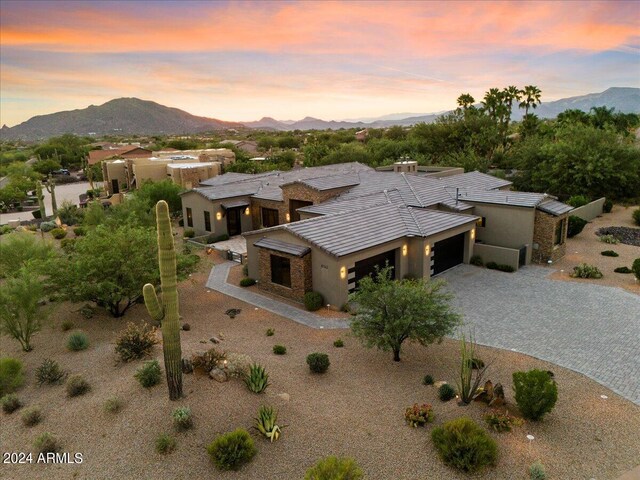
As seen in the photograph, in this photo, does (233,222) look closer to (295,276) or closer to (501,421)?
(295,276)

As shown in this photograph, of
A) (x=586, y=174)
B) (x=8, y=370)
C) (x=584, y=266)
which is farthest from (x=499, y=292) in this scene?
(x=586, y=174)

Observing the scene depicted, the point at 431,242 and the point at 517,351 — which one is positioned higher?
the point at 431,242

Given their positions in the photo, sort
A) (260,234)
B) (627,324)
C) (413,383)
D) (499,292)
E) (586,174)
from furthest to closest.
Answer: (586,174) → (260,234) → (499,292) → (627,324) → (413,383)

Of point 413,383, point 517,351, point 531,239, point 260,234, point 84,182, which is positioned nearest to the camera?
point 413,383

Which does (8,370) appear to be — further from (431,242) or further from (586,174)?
(586,174)

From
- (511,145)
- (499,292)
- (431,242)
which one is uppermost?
(511,145)

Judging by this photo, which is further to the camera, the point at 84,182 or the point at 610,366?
the point at 84,182

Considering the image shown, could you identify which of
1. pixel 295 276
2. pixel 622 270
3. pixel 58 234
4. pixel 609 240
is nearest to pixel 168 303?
pixel 295 276

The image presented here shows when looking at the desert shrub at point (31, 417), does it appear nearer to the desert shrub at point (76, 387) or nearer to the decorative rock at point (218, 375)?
the desert shrub at point (76, 387)
